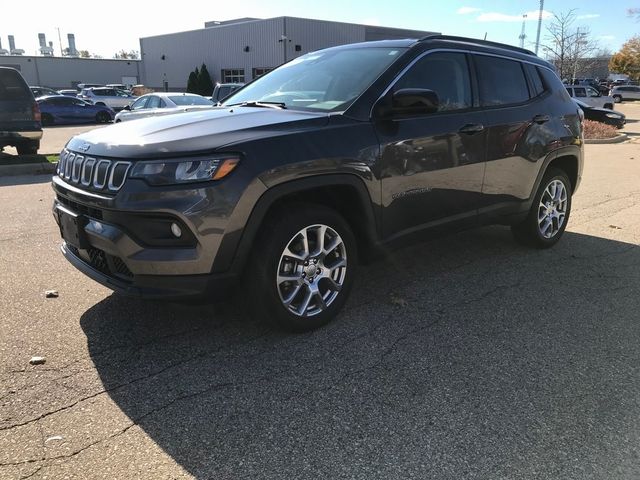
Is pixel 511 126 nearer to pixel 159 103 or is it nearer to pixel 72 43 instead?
pixel 159 103

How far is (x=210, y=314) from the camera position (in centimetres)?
391

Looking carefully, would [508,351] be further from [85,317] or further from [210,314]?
[85,317]

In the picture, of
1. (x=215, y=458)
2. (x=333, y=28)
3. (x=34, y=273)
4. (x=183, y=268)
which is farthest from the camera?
(x=333, y=28)

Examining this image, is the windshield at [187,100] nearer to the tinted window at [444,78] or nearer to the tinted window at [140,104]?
the tinted window at [140,104]

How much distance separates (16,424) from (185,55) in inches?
2080

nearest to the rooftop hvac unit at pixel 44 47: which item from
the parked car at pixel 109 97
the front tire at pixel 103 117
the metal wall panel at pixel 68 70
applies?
the metal wall panel at pixel 68 70

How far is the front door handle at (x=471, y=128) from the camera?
14.2ft

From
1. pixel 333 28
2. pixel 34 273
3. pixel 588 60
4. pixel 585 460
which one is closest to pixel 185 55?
pixel 333 28

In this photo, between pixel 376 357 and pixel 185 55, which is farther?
pixel 185 55

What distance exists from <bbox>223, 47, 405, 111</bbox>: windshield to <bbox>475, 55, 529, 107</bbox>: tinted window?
3.11ft

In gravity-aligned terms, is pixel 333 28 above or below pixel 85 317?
above

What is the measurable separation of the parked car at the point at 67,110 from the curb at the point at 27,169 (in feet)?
54.3

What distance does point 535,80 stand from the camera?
5.36 meters

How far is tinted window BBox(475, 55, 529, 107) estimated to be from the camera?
4691mm
